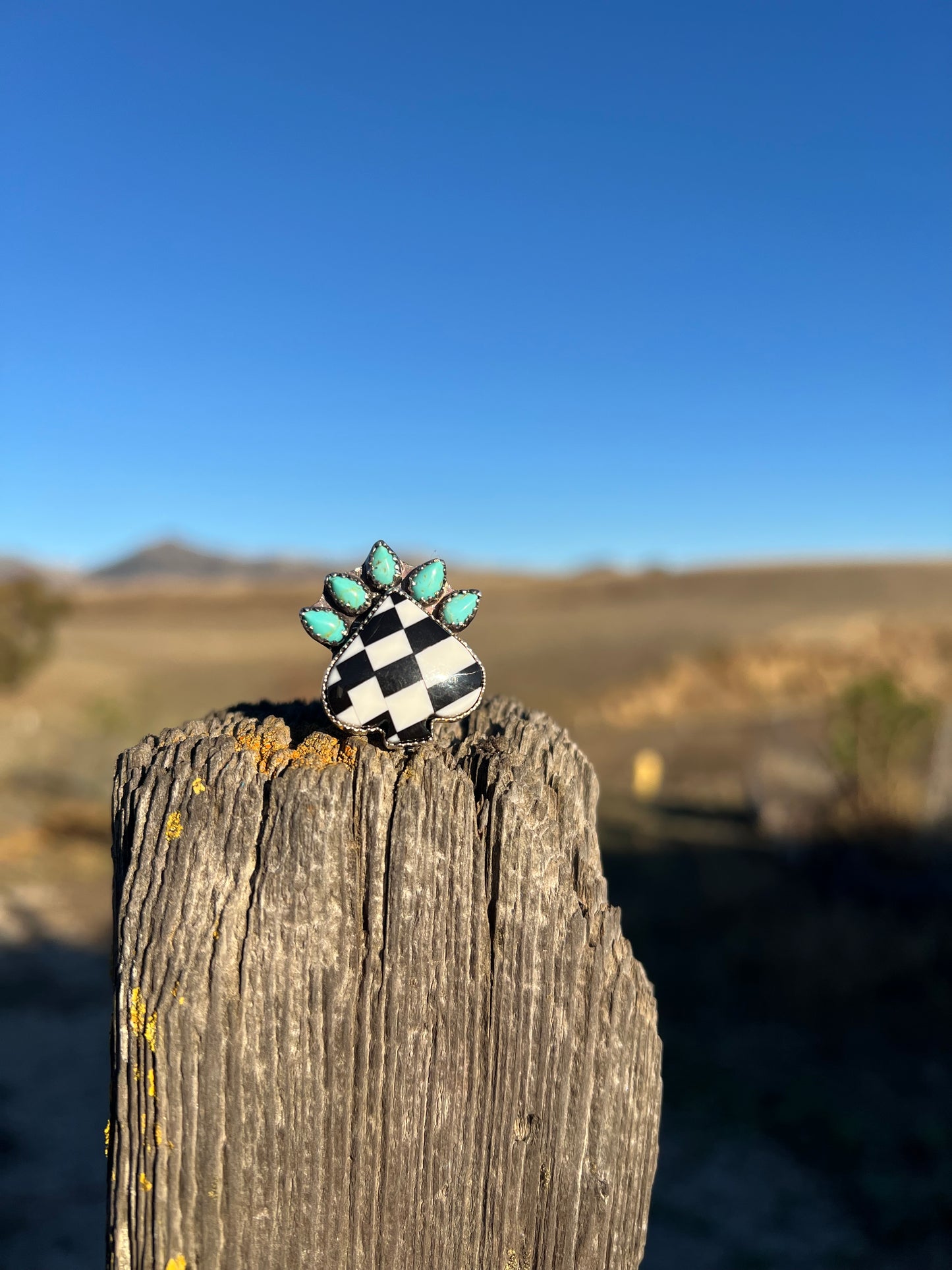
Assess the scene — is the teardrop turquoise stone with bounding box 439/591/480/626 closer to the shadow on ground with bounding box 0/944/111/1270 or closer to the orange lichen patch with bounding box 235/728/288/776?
the orange lichen patch with bounding box 235/728/288/776

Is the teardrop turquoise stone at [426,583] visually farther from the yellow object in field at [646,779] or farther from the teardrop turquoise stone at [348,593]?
the yellow object in field at [646,779]

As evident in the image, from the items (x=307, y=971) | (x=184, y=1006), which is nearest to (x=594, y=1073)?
(x=307, y=971)

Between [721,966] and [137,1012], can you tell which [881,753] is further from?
[137,1012]

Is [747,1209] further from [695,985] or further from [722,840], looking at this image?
[722,840]

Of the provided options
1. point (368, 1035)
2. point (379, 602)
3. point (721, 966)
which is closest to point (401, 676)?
point (379, 602)

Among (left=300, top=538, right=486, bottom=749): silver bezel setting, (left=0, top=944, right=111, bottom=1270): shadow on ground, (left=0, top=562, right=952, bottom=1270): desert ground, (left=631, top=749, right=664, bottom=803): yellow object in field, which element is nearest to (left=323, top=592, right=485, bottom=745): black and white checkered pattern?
(left=300, top=538, right=486, bottom=749): silver bezel setting

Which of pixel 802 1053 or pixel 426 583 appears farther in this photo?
pixel 802 1053

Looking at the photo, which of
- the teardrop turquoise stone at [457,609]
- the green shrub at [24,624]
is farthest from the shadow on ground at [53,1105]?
the green shrub at [24,624]
